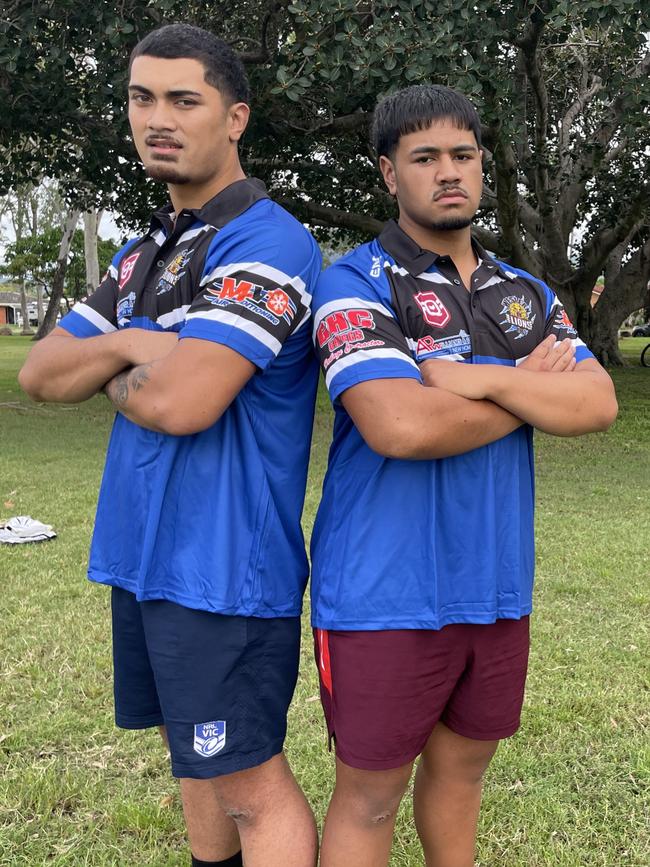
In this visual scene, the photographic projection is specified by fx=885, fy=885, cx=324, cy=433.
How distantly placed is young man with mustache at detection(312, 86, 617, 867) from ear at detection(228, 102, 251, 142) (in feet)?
1.17

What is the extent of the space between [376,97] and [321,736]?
289 inches

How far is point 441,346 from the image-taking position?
217 cm

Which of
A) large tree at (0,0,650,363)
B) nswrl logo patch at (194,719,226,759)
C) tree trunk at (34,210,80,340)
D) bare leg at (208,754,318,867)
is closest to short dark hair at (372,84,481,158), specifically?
nswrl logo patch at (194,719,226,759)

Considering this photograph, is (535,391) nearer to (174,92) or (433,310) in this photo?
(433,310)

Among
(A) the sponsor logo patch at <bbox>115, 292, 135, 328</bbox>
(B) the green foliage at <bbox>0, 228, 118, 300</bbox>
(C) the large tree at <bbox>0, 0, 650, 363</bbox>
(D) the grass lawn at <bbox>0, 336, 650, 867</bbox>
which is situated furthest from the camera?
(B) the green foliage at <bbox>0, 228, 118, 300</bbox>

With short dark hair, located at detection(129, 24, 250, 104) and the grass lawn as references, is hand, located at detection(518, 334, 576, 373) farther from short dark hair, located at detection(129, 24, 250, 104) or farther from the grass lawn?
the grass lawn

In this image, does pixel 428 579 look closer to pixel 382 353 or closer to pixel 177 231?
pixel 382 353

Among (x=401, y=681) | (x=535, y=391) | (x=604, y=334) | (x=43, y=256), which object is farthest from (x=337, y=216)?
(x=43, y=256)

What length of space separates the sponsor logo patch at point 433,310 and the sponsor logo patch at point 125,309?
2.34 ft

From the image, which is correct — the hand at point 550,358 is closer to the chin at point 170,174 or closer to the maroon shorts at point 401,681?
the maroon shorts at point 401,681

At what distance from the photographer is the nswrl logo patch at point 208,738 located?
2.04 m

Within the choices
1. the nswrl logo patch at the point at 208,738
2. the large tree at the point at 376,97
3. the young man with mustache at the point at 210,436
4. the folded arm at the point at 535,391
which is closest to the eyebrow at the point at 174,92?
the young man with mustache at the point at 210,436

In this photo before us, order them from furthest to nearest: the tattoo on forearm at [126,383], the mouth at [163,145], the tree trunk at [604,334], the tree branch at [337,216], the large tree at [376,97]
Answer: the tree trunk at [604,334], the tree branch at [337,216], the large tree at [376,97], the mouth at [163,145], the tattoo on forearm at [126,383]

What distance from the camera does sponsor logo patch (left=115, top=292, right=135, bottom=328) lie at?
2225mm
